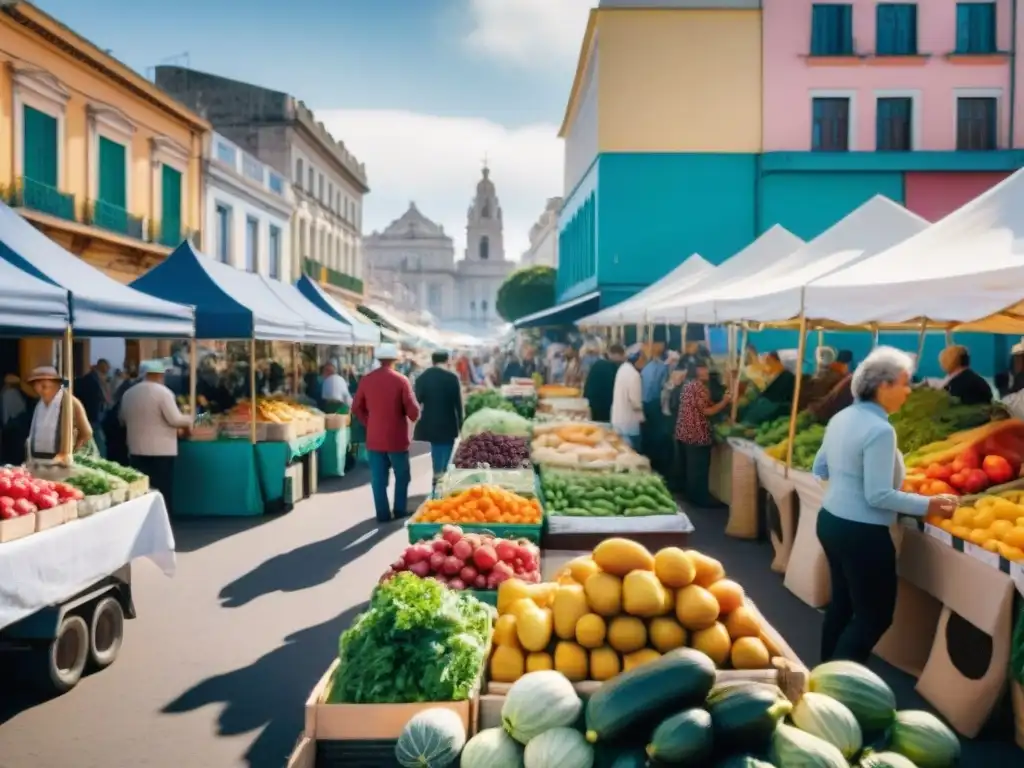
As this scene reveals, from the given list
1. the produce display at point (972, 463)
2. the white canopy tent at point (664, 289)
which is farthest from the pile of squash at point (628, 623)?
the white canopy tent at point (664, 289)

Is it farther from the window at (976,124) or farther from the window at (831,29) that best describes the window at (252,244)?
the window at (976,124)

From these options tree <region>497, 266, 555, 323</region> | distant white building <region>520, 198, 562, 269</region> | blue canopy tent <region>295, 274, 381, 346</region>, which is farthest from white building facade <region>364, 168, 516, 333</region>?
blue canopy tent <region>295, 274, 381, 346</region>

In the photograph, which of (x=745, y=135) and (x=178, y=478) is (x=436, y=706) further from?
(x=745, y=135)

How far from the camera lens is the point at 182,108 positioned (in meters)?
23.1

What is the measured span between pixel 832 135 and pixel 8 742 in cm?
2501

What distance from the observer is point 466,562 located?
4.75m

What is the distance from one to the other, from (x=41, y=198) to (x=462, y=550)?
52.0 ft

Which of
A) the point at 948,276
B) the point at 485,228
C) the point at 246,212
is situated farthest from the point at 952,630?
the point at 485,228

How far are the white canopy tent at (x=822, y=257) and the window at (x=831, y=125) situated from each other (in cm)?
1652

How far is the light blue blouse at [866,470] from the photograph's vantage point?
427cm

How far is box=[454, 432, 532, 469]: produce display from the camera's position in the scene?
8.04 metres

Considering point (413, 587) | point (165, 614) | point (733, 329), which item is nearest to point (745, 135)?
point (733, 329)

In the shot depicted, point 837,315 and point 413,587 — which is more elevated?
point 837,315

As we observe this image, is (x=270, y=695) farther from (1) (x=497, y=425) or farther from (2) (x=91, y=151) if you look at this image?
(2) (x=91, y=151)
